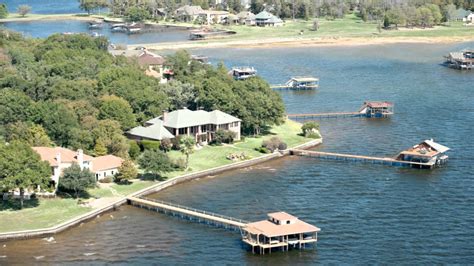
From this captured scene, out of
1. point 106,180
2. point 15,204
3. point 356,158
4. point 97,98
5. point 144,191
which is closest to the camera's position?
point 15,204

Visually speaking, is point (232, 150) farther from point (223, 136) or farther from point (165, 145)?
point (165, 145)

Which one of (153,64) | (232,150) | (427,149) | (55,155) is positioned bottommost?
(232,150)

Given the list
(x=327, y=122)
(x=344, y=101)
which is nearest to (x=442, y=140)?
(x=327, y=122)

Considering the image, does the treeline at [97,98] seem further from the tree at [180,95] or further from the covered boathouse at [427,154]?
the covered boathouse at [427,154]

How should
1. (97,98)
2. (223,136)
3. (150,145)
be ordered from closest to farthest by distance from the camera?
1. (150,145)
2. (223,136)
3. (97,98)

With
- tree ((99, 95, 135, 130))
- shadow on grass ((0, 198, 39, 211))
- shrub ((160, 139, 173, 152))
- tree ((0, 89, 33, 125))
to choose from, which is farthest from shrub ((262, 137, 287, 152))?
shadow on grass ((0, 198, 39, 211))

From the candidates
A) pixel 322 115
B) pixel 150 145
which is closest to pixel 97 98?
pixel 150 145

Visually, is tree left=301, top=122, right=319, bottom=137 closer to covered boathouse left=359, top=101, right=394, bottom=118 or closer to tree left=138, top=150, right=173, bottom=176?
covered boathouse left=359, top=101, right=394, bottom=118

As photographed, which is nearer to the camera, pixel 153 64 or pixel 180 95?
pixel 180 95
